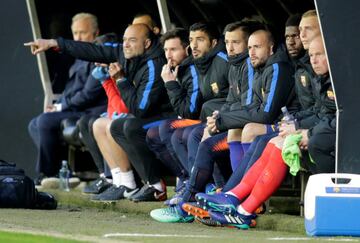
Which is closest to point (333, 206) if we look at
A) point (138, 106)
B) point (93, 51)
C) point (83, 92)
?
point (138, 106)

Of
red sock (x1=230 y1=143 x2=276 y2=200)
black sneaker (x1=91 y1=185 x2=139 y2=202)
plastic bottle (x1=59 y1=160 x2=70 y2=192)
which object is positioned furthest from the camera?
plastic bottle (x1=59 y1=160 x2=70 y2=192)

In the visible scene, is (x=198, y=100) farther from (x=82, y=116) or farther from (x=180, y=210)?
(x=82, y=116)

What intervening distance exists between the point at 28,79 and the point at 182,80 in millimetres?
4780

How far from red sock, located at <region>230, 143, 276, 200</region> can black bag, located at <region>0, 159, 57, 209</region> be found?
2884 millimetres

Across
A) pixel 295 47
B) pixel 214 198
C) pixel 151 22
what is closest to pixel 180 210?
pixel 214 198

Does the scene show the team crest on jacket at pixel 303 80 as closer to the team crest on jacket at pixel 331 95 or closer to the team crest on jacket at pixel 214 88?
the team crest on jacket at pixel 331 95

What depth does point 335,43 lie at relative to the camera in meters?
9.83

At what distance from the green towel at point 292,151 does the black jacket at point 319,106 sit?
0.71 ft

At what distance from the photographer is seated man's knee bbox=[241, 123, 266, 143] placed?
10727 millimetres

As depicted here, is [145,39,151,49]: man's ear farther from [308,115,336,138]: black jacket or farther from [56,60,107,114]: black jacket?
[308,115,336,138]: black jacket

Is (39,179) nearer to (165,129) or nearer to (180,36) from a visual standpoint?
(165,129)

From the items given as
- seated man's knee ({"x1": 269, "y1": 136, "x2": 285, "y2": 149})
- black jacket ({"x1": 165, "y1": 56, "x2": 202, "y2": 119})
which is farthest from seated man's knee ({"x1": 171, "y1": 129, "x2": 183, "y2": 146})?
seated man's knee ({"x1": 269, "y1": 136, "x2": 285, "y2": 149})

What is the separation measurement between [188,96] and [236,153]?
132 cm

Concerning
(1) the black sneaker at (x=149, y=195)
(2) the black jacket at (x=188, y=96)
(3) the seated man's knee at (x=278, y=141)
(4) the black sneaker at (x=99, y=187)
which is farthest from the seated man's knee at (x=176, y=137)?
(4) the black sneaker at (x=99, y=187)
